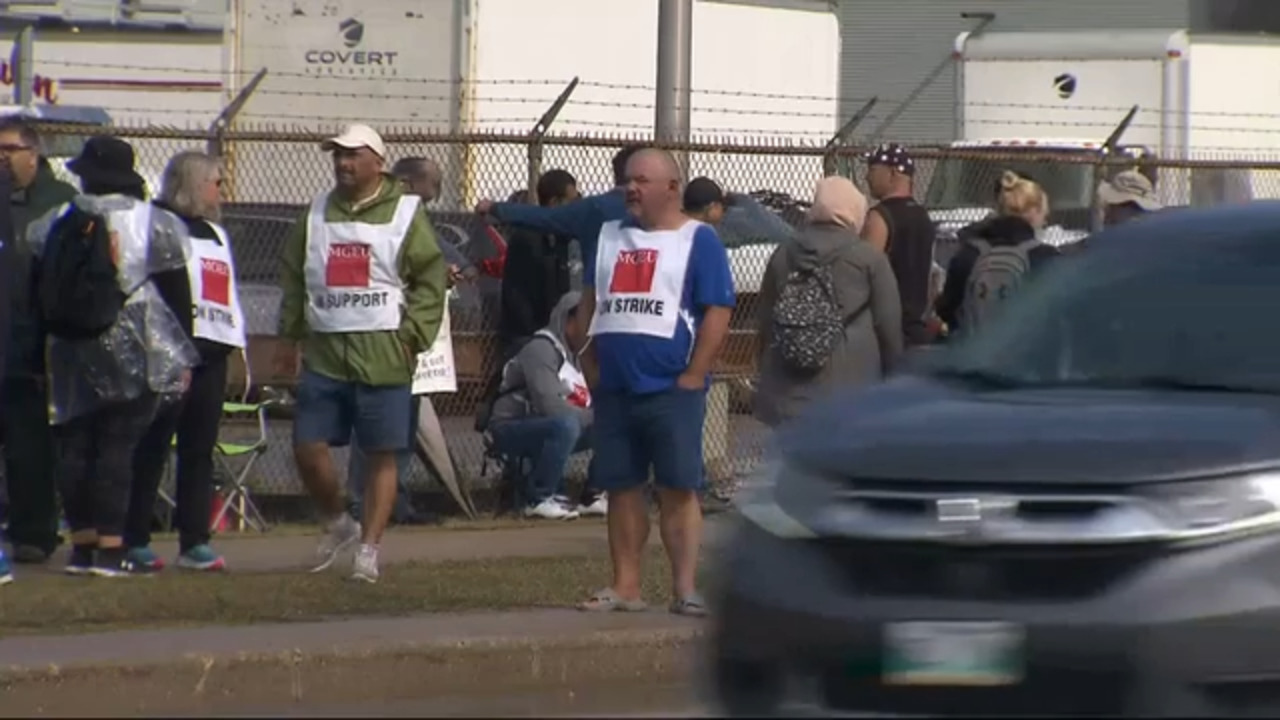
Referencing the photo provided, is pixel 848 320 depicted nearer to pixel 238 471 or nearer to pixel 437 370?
pixel 437 370

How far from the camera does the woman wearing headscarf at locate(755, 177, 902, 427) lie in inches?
442

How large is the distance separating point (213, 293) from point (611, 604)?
2.51 metres

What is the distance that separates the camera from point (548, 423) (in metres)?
14.5

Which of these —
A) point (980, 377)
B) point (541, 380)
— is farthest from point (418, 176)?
point (980, 377)

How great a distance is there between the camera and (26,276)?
1216 cm

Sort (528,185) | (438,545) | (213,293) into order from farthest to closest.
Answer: (528,185), (438,545), (213,293)

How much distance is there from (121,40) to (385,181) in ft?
45.5

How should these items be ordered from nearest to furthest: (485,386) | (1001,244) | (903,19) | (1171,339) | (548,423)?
(1171,339), (1001,244), (548,423), (485,386), (903,19)

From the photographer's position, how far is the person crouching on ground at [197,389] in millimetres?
12062

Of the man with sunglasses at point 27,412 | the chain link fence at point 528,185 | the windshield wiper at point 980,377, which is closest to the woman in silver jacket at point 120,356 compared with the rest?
the man with sunglasses at point 27,412

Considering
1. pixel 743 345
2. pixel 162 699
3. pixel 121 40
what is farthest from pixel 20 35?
pixel 162 699

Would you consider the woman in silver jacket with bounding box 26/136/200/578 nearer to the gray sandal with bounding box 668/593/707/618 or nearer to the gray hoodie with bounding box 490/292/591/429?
the gray sandal with bounding box 668/593/707/618

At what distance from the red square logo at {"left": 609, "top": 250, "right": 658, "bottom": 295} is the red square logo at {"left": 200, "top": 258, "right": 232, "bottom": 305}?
2.22 meters

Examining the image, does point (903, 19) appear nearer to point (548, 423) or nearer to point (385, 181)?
point (548, 423)
